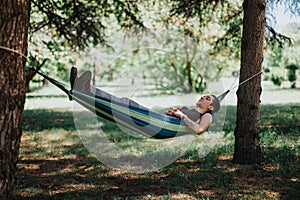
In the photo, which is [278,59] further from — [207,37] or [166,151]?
[166,151]

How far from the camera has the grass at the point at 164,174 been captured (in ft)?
10.1

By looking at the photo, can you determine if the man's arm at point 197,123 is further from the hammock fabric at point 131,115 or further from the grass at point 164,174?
the grass at point 164,174

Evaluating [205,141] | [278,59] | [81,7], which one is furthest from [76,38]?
[278,59]

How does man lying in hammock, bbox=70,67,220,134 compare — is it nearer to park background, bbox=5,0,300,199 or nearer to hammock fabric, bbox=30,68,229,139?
hammock fabric, bbox=30,68,229,139

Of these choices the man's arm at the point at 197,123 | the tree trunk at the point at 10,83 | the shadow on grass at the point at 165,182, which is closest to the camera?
the tree trunk at the point at 10,83

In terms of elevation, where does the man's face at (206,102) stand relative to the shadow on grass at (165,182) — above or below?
above

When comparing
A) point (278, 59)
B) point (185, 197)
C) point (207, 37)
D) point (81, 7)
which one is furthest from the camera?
point (278, 59)

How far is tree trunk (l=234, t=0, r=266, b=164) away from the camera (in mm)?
3770

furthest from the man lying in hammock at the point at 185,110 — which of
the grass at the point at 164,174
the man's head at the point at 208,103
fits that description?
the grass at the point at 164,174

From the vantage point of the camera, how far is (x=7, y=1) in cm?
230

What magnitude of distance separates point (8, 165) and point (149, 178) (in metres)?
1.46

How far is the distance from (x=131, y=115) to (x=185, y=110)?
77cm

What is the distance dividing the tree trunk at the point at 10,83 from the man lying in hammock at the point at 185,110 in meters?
0.84

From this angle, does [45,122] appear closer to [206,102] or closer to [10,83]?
[206,102]
